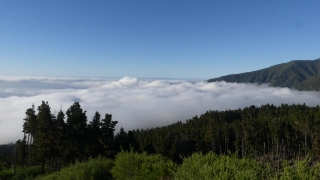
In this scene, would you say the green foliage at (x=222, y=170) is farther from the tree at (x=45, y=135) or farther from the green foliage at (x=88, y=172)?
the tree at (x=45, y=135)

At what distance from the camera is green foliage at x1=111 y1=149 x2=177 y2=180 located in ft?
77.0

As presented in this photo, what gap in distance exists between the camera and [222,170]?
15648 millimetres

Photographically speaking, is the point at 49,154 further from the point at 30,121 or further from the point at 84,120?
the point at 30,121

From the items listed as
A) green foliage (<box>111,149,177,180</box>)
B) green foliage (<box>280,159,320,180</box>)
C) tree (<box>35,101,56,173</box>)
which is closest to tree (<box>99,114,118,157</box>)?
tree (<box>35,101,56,173</box>)

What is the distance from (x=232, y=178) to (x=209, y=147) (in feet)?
280

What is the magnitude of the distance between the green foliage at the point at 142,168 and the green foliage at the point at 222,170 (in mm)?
4174

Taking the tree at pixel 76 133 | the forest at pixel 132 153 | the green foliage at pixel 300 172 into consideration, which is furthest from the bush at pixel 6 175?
the green foliage at pixel 300 172

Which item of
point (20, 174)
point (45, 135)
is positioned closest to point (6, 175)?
point (20, 174)

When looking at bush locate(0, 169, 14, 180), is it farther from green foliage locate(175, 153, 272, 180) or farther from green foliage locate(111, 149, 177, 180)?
green foliage locate(175, 153, 272, 180)

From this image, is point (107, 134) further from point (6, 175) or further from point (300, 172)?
point (300, 172)

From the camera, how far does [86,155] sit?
5825 centimetres

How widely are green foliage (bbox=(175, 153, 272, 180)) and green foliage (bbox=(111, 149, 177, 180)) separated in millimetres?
4174

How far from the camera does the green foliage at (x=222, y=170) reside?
1428cm

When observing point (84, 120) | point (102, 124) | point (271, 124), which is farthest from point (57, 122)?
point (271, 124)
